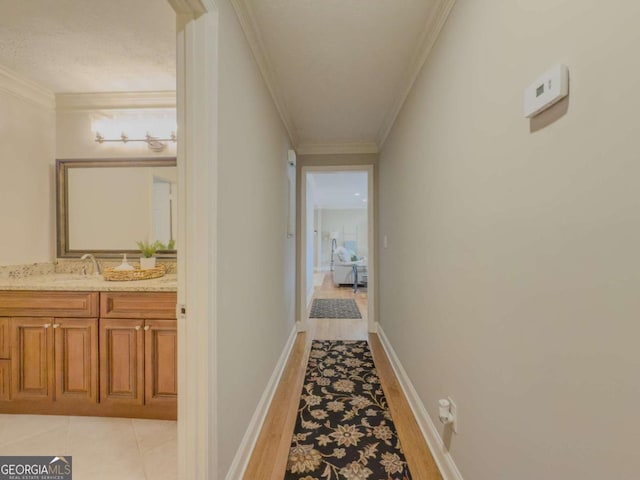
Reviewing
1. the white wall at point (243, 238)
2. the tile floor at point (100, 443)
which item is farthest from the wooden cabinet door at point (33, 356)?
the white wall at point (243, 238)

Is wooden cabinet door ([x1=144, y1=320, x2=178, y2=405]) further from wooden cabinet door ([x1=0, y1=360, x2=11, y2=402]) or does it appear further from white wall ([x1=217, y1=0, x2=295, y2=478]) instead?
wooden cabinet door ([x1=0, y1=360, x2=11, y2=402])

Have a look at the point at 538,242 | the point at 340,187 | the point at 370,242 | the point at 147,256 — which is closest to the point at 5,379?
the point at 147,256

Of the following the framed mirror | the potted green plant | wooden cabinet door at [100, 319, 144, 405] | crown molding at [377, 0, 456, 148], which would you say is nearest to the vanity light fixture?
the framed mirror

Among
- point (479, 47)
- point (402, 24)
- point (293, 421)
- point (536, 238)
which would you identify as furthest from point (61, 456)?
point (402, 24)

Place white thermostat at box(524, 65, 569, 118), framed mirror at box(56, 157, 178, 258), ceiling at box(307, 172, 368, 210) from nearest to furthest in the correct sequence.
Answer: white thermostat at box(524, 65, 569, 118) → framed mirror at box(56, 157, 178, 258) → ceiling at box(307, 172, 368, 210)

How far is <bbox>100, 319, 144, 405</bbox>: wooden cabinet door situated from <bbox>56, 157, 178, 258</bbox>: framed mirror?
0.69 metres

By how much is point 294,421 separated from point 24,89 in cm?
304

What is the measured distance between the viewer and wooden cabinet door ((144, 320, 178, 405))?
5.74ft

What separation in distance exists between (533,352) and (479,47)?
1.10 m

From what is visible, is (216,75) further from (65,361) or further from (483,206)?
(65,361)

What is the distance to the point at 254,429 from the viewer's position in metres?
1.61

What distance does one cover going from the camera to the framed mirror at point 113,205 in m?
2.25

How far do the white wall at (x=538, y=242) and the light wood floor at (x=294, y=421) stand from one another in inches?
8.7

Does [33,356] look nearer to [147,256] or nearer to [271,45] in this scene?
[147,256]
